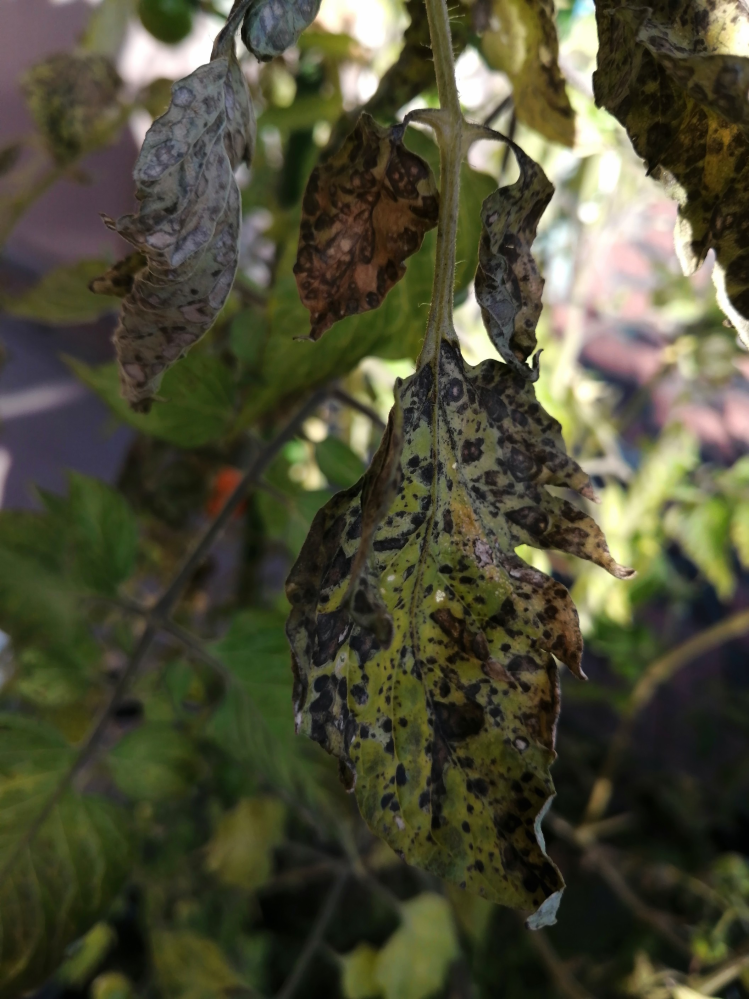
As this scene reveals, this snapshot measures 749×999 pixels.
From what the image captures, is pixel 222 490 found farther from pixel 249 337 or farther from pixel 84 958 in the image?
pixel 84 958

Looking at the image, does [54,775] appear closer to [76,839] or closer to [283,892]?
[76,839]

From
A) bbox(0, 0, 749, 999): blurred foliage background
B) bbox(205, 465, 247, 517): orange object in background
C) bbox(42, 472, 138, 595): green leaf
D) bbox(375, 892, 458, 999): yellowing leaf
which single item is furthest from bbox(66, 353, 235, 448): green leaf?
bbox(375, 892, 458, 999): yellowing leaf

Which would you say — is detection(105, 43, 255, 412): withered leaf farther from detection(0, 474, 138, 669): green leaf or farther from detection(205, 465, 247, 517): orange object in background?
detection(205, 465, 247, 517): orange object in background

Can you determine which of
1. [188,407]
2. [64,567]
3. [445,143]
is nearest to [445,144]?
[445,143]

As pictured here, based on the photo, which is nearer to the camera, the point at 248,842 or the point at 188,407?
the point at 188,407

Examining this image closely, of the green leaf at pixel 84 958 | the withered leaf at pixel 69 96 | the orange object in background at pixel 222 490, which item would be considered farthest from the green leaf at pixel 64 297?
the green leaf at pixel 84 958

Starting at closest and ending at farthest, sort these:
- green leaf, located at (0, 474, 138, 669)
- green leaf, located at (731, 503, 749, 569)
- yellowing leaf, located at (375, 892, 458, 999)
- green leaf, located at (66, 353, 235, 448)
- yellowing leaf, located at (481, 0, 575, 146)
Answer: yellowing leaf, located at (481, 0, 575, 146), green leaf, located at (66, 353, 235, 448), green leaf, located at (0, 474, 138, 669), yellowing leaf, located at (375, 892, 458, 999), green leaf, located at (731, 503, 749, 569)
